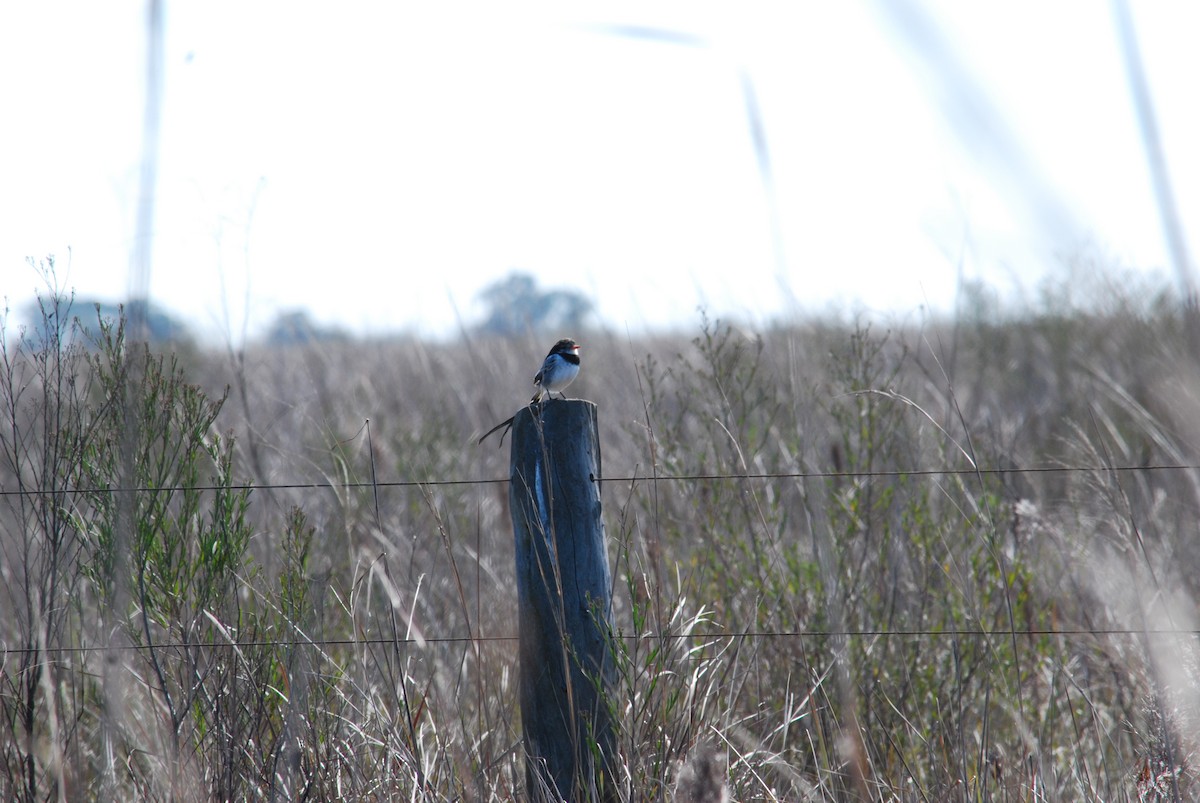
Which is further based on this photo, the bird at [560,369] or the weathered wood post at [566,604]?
the bird at [560,369]

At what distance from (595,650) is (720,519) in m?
1.48

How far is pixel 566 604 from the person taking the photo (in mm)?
2498

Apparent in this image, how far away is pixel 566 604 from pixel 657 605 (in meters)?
0.25

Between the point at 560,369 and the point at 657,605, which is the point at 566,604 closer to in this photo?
the point at 657,605

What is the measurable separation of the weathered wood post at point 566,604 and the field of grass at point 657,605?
106 mm

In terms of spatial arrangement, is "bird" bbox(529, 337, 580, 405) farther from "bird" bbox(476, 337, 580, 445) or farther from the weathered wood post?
the weathered wood post

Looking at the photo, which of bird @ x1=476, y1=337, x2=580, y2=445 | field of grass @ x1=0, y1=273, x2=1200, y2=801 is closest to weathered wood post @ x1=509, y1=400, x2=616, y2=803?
field of grass @ x1=0, y1=273, x2=1200, y2=801

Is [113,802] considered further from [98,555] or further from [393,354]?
[393,354]

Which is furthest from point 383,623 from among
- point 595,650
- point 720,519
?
point 595,650

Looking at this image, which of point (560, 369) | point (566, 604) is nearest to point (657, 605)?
point (566, 604)

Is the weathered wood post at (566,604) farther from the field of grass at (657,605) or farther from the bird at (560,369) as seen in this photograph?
the bird at (560,369)

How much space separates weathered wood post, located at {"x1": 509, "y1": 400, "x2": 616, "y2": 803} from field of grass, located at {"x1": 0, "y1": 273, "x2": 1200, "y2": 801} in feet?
0.35

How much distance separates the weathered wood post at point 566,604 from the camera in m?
2.49

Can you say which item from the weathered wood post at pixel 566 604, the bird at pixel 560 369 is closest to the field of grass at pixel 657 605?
the weathered wood post at pixel 566 604
